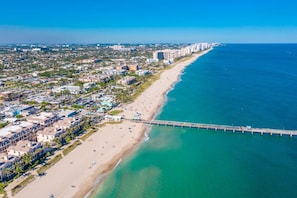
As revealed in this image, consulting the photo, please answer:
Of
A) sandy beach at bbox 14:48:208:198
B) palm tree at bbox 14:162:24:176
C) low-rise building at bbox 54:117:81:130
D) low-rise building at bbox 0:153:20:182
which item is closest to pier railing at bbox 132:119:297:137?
sandy beach at bbox 14:48:208:198

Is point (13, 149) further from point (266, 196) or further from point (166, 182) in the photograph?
point (266, 196)

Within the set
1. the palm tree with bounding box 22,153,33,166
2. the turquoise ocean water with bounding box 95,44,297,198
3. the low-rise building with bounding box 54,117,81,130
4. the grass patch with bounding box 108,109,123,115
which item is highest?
the low-rise building with bounding box 54,117,81,130

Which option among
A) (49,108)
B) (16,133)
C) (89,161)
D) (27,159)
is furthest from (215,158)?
(49,108)

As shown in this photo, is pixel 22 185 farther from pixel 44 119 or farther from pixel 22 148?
pixel 44 119

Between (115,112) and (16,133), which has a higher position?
(16,133)

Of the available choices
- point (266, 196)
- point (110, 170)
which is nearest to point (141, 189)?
point (110, 170)

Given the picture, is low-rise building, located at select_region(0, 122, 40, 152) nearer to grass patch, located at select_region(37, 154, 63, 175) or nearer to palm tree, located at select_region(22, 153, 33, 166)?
palm tree, located at select_region(22, 153, 33, 166)

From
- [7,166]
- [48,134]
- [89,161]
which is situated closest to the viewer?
[7,166]

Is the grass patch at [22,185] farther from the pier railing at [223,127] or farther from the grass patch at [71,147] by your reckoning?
the pier railing at [223,127]
